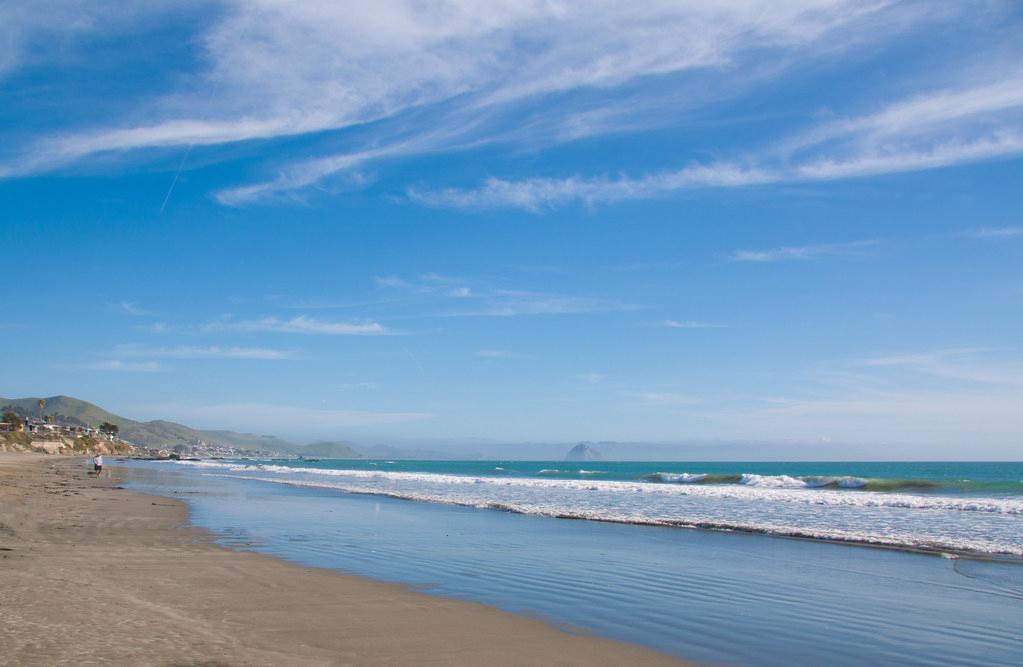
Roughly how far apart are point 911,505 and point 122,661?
30.2 metres

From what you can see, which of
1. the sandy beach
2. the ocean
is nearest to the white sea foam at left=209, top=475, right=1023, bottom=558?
the ocean

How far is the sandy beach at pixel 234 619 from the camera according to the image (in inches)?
261

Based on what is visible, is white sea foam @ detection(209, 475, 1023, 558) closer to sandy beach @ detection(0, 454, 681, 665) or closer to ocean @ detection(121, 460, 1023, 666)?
ocean @ detection(121, 460, 1023, 666)

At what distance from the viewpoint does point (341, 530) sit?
18344 millimetres

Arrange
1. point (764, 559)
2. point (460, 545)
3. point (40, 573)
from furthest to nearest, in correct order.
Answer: point (460, 545) < point (764, 559) < point (40, 573)

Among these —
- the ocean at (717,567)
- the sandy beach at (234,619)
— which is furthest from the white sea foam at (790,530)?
the sandy beach at (234,619)

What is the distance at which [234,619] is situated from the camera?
805cm

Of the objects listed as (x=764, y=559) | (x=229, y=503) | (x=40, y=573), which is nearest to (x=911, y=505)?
(x=764, y=559)

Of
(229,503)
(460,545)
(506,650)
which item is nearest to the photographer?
(506,650)

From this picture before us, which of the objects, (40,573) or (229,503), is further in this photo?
(229,503)

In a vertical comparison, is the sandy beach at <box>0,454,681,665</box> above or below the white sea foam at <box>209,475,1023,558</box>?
above

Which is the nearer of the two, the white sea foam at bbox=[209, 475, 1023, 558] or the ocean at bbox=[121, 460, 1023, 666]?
the ocean at bbox=[121, 460, 1023, 666]

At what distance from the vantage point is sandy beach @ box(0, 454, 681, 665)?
21.7 ft

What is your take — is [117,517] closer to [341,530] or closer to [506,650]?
[341,530]
